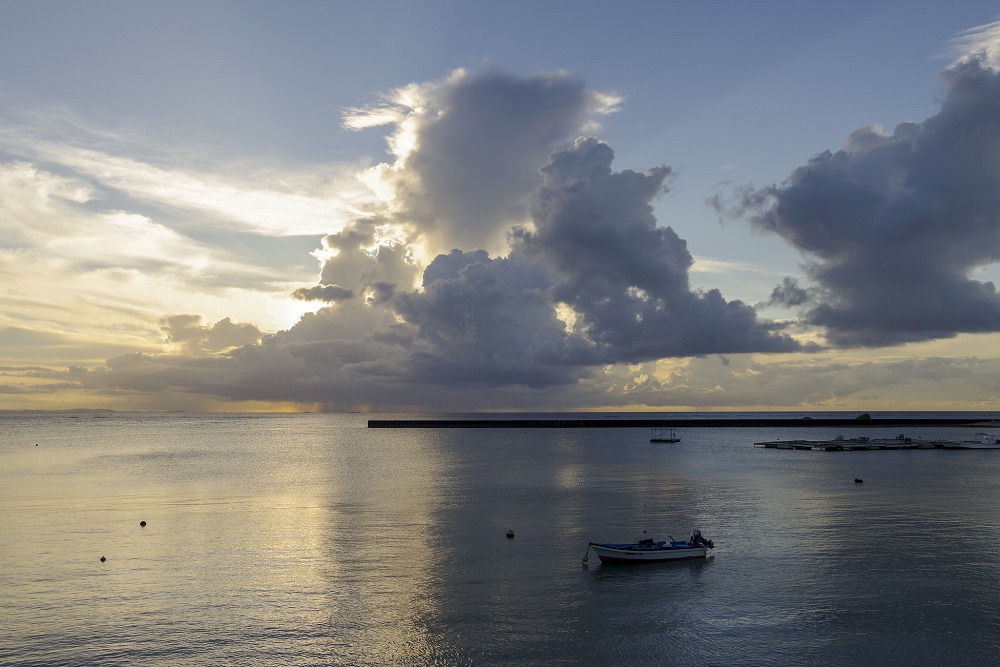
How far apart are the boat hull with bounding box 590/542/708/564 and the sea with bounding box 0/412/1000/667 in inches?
29.6

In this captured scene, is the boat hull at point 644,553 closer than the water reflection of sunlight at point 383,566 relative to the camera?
No

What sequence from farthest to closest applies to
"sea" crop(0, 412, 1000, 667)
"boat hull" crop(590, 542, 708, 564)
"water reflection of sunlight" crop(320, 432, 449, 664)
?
1. "boat hull" crop(590, 542, 708, 564)
2. "water reflection of sunlight" crop(320, 432, 449, 664)
3. "sea" crop(0, 412, 1000, 667)

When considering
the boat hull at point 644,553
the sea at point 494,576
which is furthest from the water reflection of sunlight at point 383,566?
the boat hull at point 644,553

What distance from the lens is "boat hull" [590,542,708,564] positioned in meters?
48.4

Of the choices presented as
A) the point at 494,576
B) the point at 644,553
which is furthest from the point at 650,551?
the point at 494,576

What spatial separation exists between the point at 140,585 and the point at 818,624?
3838 centimetres

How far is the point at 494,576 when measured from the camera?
4534 cm

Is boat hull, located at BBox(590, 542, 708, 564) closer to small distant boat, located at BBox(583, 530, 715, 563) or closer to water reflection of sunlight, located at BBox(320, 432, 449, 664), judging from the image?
small distant boat, located at BBox(583, 530, 715, 563)

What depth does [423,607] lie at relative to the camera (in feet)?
128

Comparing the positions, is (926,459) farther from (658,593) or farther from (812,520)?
(658,593)

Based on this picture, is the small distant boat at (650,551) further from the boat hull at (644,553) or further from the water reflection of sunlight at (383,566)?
the water reflection of sunlight at (383,566)

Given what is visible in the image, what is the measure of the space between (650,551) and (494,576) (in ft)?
37.8

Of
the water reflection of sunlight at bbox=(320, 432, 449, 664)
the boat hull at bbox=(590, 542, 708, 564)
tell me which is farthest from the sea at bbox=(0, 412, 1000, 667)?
the boat hull at bbox=(590, 542, 708, 564)

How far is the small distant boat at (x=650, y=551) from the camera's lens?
4847 centimetres
